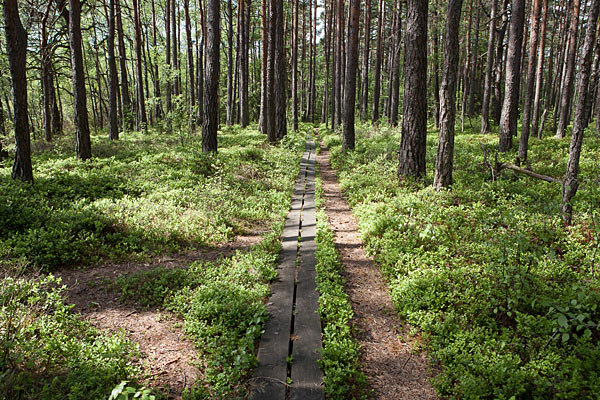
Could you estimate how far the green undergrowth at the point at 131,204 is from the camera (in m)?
6.30

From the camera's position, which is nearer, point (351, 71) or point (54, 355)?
point (54, 355)

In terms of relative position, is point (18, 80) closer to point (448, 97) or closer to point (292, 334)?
point (292, 334)

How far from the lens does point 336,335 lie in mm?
4191

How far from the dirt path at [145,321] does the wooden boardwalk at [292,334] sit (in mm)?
785

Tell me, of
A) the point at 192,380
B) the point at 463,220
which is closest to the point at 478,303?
the point at 463,220

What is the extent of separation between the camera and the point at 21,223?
6.58 metres

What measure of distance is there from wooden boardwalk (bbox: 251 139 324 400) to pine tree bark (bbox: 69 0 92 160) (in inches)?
371

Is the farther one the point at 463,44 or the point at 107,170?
the point at 463,44

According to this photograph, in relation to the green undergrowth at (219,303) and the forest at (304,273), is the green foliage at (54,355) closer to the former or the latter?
the forest at (304,273)

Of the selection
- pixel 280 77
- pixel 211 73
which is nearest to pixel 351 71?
pixel 280 77

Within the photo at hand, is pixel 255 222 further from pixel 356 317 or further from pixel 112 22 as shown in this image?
pixel 112 22

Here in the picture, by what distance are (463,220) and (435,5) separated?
23415 mm

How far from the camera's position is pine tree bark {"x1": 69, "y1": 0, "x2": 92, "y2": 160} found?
37.9ft

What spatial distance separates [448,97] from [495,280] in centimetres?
521
